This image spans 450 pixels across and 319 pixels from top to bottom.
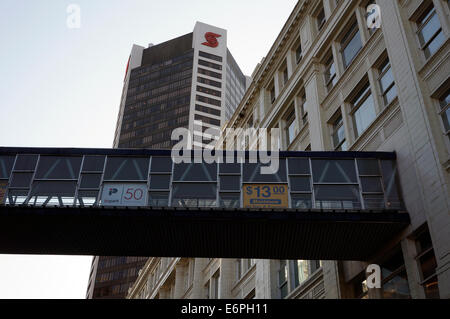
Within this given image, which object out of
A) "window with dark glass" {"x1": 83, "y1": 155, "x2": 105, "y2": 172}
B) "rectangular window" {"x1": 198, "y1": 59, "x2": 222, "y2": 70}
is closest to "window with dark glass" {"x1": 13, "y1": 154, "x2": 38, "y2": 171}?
"window with dark glass" {"x1": 83, "y1": 155, "x2": 105, "y2": 172}

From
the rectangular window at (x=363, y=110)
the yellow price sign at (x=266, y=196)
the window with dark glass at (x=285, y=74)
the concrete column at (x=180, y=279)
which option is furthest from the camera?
the concrete column at (x=180, y=279)

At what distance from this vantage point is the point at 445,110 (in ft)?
59.4

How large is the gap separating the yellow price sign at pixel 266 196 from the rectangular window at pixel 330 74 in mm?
8415

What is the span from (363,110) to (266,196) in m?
6.44

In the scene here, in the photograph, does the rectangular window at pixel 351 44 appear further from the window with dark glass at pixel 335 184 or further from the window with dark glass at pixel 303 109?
the window with dark glass at pixel 335 184

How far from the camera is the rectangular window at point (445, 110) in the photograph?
702 inches

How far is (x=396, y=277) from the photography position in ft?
61.8

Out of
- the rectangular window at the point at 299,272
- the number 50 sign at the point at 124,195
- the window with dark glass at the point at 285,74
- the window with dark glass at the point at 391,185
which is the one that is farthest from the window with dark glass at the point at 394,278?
the window with dark glass at the point at 285,74

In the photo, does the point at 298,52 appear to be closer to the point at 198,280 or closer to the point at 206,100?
the point at 198,280

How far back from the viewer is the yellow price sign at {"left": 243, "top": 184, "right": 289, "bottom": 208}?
2111 cm

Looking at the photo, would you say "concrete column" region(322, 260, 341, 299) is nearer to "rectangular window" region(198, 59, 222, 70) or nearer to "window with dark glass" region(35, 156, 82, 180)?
"window with dark glass" region(35, 156, 82, 180)

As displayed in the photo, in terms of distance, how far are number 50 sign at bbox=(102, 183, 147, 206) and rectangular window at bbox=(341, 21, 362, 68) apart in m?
12.3
